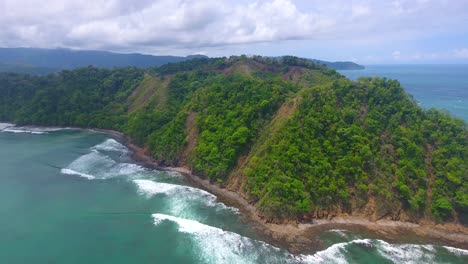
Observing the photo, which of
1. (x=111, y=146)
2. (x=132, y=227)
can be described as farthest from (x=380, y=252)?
(x=111, y=146)

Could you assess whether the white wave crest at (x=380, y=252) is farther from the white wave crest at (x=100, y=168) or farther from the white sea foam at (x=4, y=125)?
the white sea foam at (x=4, y=125)

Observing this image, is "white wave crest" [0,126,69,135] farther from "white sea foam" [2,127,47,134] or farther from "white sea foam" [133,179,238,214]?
"white sea foam" [133,179,238,214]

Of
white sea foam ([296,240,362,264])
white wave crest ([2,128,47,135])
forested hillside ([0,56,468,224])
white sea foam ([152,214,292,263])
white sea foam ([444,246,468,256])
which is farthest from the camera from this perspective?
white wave crest ([2,128,47,135])

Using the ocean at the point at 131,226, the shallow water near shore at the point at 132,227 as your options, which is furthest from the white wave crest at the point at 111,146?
the shallow water near shore at the point at 132,227

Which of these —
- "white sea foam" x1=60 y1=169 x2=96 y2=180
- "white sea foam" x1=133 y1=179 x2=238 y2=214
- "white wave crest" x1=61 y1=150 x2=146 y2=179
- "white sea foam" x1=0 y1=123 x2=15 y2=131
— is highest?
"white sea foam" x1=0 y1=123 x2=15 y2=131

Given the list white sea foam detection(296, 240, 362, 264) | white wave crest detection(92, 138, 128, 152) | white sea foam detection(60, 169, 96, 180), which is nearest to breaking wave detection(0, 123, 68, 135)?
white wave crest detection(92, 138, 128, 152)

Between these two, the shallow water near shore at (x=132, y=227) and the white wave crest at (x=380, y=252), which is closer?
the white wave crest at (x=380, y=252)

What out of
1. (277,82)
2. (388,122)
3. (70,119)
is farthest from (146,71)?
(388,122)

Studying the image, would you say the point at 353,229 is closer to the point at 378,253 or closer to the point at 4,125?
the point at 378,253
